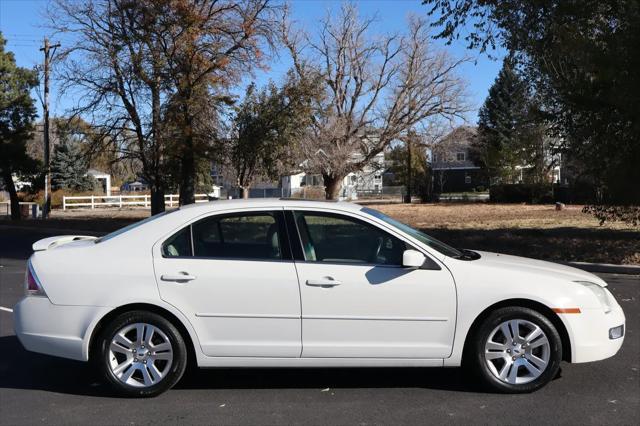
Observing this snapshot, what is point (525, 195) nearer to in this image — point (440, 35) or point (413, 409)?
point (440, 35)

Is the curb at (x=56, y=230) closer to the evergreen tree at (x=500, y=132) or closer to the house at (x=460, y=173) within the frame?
the evergreen tree at (x=500, y=132)

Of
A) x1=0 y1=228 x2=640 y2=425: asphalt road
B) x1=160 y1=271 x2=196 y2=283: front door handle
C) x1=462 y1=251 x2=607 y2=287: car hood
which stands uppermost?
x1=462 y1=251 x2=607 y2=287: car hood

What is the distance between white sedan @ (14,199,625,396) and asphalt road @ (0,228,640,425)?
236mm

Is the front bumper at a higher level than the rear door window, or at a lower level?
lower

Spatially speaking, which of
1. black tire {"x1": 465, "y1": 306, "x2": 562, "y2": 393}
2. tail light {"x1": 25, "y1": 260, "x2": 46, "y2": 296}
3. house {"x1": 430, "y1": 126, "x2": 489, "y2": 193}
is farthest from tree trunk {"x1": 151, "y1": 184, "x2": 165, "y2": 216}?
house {"x1": 430, "y1": 126, "x2": 489, "y2": 193}

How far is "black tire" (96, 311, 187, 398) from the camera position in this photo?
15.5 ft

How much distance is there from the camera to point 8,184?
97.6ft

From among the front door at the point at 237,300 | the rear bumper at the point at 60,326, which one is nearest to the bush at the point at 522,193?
the front door at the point at 237,300

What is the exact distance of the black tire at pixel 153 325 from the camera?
4.73m

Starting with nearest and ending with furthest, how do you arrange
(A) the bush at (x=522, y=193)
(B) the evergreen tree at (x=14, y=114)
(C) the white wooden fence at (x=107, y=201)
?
(B) the evergreen tree at (x=14, y=114) → (A) the bush at (x=522, y=193) → (C) the white wooden fence at (x=107, y=201)

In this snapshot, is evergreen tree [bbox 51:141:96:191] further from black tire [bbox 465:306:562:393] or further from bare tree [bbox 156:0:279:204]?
black tire [bbox 465:306:562:393]

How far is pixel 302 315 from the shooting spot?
186 inches

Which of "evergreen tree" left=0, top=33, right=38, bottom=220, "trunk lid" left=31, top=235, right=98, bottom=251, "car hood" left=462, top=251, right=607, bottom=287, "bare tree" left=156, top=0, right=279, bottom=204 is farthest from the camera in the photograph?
"evergreen tree" left=0, top=33, right=38, bottom=220

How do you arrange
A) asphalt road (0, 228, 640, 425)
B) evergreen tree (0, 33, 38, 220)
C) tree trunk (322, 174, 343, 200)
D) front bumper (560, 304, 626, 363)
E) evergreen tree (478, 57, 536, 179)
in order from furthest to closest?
evergreen tree (478, 57, 536, 179), tree trunk (322, 174, 343, 200), evergreen tree (0, 33, 38, 220), front bumper (560, 304, 626, 363), asphalt road (0, 228, 640, 425)
